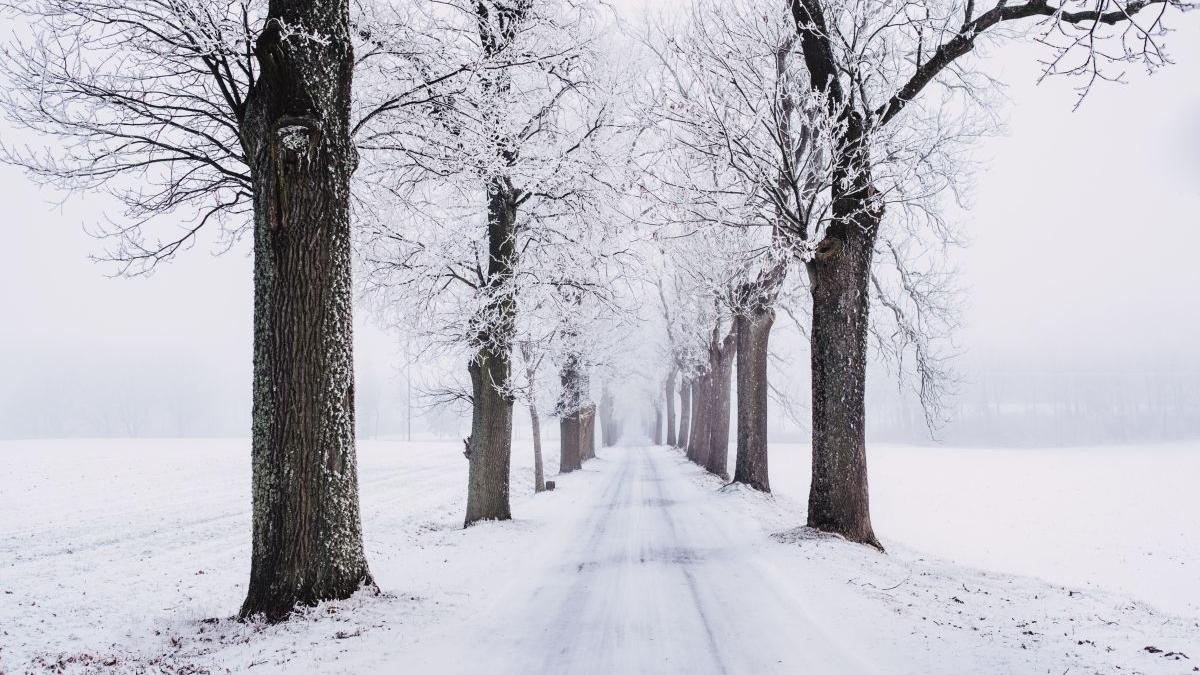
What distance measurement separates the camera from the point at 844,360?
29.9ft

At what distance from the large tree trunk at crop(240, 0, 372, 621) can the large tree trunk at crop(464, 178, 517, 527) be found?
19.0ft

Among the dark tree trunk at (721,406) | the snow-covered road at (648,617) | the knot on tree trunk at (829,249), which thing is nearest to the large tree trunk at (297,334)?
the snow-covered road at (648,617)

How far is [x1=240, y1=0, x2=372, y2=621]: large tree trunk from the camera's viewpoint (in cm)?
536

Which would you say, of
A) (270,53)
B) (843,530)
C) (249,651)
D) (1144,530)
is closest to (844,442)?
(843,530)

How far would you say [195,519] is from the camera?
16.6 metres

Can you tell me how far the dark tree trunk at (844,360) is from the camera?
902 centimetres

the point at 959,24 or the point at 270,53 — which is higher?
the point at 959,24

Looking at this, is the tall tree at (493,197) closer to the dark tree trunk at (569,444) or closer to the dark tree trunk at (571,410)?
the dark tree trunk at (571,410)

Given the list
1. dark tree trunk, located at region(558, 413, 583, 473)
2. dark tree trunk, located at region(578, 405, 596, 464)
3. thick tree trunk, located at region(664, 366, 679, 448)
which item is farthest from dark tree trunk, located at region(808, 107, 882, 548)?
thick tree trunk, located at region(664, 366, 679, 448)

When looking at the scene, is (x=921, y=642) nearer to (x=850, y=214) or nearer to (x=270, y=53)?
(x=850, y=214)

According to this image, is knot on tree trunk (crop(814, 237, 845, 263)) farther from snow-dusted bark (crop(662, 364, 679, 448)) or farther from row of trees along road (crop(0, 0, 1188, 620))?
snow-dusted bark (crop(662, 364, 679, 448))

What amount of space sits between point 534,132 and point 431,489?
17.3 m

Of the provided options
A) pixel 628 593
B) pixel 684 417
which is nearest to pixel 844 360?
pixel 628 593

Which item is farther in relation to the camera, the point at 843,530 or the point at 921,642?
the point at 843,530
